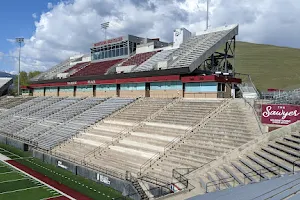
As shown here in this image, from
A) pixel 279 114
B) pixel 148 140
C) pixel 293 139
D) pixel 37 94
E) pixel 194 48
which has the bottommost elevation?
pixel 148 140

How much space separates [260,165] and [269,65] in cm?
11300

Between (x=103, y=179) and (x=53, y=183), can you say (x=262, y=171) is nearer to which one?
(x=103, y=179)

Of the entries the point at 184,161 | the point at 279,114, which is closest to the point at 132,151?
the point at 184,161

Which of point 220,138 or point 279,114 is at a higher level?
point 279,114

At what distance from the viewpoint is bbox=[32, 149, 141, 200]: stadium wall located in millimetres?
19562

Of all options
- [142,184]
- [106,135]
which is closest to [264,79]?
[106,135]

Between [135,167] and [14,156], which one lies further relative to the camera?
[14,156]

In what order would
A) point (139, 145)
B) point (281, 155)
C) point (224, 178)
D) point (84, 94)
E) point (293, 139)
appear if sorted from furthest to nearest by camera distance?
point (84, 94), point (139, 145), point (293, 139), point (281, 155), point (224, 178)

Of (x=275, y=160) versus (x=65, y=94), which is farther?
(x=65, y=94)

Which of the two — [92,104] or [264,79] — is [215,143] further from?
[264,79]

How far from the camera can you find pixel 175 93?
35.4 meters

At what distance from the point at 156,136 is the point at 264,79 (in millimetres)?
86494

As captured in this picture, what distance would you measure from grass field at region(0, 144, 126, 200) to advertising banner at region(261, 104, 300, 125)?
11.5 m

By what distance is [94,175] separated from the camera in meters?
22.9
